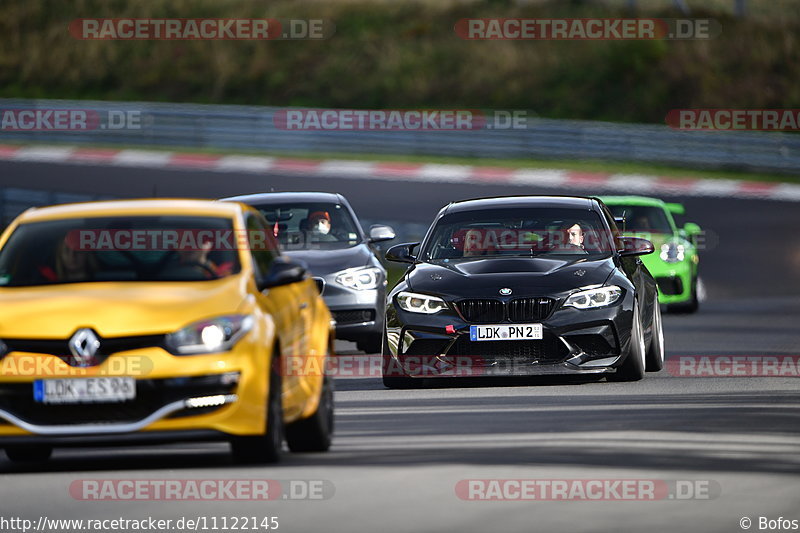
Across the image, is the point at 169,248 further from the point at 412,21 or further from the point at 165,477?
the point at 412,21

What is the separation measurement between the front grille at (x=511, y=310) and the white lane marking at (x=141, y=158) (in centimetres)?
2679

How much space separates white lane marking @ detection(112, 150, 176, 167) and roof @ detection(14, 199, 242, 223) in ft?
95.4

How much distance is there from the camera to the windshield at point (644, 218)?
2241 centimetres

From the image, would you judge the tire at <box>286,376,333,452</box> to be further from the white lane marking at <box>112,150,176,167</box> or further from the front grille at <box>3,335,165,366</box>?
the white lane marking at <box>112,150,176,167</box>

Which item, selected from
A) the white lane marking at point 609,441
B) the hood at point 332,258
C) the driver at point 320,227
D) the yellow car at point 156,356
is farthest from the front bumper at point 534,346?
the driver at point 320,227

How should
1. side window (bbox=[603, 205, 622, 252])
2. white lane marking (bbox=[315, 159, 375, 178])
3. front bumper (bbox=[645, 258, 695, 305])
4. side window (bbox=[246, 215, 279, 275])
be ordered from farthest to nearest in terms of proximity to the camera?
white lane marking (bbox=[315, 159, 375, 178]) → front bumper (bbox=[645, 258, 695, 305]) → side window (bbox=[603, 205, 622, 252]) → side window (bbox=[246, 215, 279, 275])

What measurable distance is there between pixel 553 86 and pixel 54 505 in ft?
147

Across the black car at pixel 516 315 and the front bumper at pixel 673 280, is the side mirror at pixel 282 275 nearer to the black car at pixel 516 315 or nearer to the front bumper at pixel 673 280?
the black car at pixel 516 315

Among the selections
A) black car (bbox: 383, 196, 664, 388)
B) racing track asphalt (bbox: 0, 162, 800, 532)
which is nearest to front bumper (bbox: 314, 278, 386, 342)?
racing track asphalt (bbox: 0, 162, 800, 532)

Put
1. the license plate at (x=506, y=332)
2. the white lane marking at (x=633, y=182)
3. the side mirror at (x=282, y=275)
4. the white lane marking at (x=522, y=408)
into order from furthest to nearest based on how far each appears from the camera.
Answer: the white lane marking at (x=633, y=182) → the license plate at (x=506, y=332) → the white lane marking at (x=522, y=408) → the side mirror at (x=282, y=275)

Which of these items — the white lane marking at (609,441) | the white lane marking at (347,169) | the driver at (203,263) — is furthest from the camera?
the white lane marking at (347,169)

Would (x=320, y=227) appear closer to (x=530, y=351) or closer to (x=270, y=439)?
(x=530, y=351)

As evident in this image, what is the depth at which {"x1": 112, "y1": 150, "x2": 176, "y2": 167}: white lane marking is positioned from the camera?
1576 inches

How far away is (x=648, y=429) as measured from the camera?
10.9 meters
